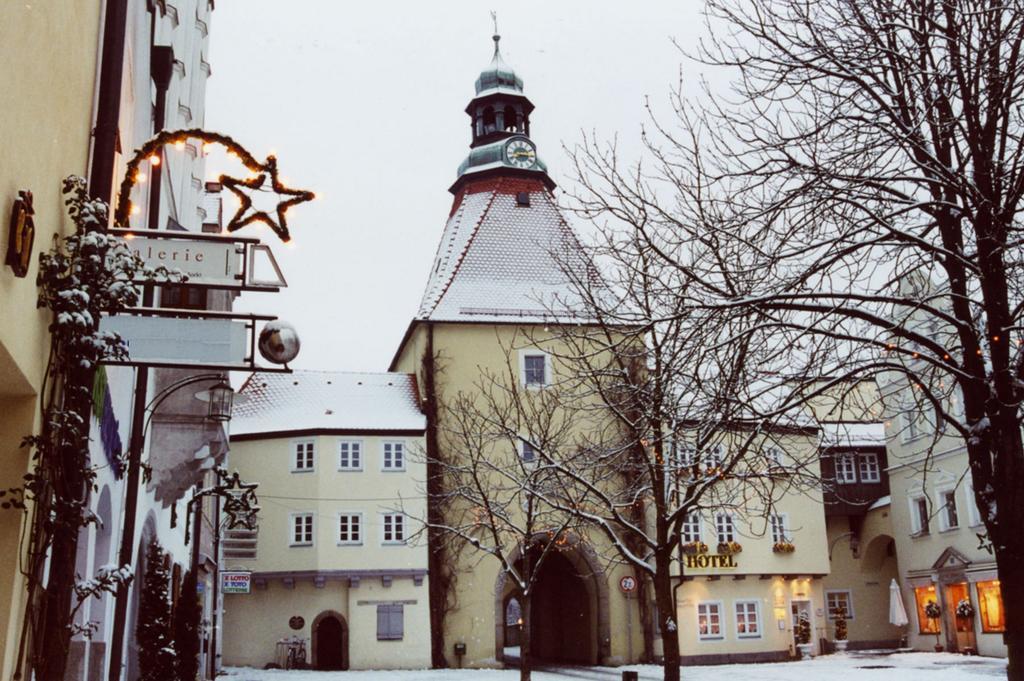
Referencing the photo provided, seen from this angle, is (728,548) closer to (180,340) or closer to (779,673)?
(779,673)

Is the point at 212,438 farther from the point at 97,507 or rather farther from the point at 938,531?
the point at 938,531

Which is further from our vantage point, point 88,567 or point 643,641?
point 643,641

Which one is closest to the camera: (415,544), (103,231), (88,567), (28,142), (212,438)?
(28,142)

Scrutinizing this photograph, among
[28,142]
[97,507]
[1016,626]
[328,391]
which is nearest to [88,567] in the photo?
[97,507]

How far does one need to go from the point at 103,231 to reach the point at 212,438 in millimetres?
9242

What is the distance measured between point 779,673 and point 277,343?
26252mm

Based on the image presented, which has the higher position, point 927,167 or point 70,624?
point 927,167

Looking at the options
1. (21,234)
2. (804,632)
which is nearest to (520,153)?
(804,632)

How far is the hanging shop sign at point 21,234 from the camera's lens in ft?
19.1

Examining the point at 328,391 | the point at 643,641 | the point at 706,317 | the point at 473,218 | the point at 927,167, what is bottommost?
the point at 643,641

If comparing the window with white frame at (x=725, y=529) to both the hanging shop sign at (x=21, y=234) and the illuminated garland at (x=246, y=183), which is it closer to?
the illuminated garland at (x=246, y=183)

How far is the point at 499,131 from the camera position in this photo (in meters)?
46.2

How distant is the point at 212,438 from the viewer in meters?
16.2

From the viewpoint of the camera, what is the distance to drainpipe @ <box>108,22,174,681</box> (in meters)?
12.7
